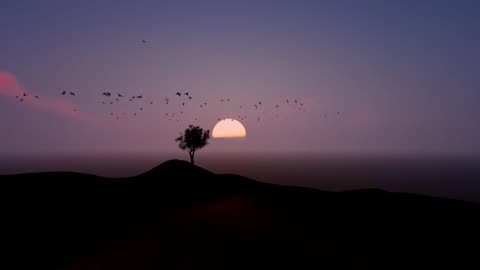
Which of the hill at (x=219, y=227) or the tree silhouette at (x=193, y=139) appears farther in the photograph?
the tree silhouette at (x=193, y=139)

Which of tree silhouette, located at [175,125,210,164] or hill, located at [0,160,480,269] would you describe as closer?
hill, located at [0,160,480,269]

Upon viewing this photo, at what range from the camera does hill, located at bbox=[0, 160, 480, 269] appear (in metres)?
17.3

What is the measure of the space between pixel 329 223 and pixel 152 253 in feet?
34.2

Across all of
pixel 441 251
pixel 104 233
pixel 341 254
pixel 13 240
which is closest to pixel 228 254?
pixel 341 254

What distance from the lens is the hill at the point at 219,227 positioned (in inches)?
682

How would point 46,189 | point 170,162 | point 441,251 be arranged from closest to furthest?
point 441,251, point 46,189, point 170,162

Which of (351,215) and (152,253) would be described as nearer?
(152,253)

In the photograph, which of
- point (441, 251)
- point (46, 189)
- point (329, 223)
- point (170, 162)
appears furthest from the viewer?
point (170, 162)

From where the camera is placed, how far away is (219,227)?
800 inches

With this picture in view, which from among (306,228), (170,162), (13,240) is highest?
(170,162)

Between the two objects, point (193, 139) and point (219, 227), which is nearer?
point (219, 227)

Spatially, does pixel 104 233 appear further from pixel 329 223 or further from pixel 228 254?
pixel 329 223

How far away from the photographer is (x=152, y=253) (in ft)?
58.4

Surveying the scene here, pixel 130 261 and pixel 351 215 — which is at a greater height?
pixel 351 215
